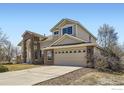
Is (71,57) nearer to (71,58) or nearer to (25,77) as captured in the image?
(71,58)

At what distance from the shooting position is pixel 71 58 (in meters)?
24.6

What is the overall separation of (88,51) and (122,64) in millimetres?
4051

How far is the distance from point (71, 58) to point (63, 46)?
192 centimetres

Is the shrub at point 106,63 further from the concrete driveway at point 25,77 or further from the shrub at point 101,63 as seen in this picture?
the concrete driveway at point 25,77

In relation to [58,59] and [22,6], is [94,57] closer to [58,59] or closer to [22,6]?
[58,59]

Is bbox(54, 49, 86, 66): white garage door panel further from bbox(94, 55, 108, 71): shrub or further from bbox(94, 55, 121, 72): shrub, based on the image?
bbox(94, 55, 108, 71): shrub

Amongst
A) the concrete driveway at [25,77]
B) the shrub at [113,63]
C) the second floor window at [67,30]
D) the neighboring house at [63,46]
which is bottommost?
the concrete driveway at [25,77]

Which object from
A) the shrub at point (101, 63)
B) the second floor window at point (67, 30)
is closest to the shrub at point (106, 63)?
the shrub at point (101, 63)

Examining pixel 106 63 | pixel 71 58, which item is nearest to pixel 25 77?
pixel 106 63

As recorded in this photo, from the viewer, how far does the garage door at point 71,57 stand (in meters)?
23.7

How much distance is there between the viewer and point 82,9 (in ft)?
53.8

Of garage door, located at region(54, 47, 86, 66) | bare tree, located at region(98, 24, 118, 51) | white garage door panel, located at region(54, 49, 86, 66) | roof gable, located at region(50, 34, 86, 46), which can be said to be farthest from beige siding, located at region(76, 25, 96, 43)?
white garage door panel, located at region(54, 49, 86, 66)

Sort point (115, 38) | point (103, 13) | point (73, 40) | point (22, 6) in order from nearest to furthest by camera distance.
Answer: point (22, 6)
point (103, 13)
point (73, 40)
point (115, 38)
